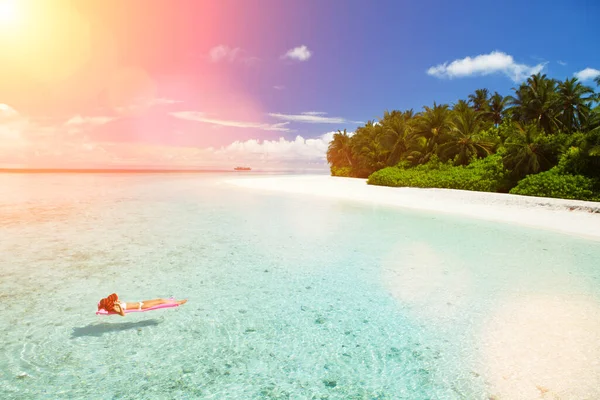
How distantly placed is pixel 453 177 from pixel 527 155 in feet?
16.7

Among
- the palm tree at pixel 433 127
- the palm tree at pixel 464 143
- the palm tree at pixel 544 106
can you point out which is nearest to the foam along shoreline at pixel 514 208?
the palm tree at pixel 464 143

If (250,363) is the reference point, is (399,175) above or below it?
above

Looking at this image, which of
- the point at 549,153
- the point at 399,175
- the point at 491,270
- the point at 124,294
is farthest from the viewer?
the point at 399,175

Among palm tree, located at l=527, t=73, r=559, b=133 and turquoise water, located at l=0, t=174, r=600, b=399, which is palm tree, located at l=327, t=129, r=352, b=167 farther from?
turquoise water, located at l=0, t=174, r=600, b=399

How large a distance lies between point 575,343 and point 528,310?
40.3 inches

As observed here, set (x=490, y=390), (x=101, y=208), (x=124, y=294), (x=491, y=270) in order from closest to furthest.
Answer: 1. (x=490, y=390)
2. (x=124, y=294)
3. (x=491, y=270)
4. (x=101, y=208)

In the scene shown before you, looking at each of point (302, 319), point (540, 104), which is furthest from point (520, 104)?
point (302, 319)

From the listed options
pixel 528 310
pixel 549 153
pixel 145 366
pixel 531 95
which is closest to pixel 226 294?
pixel 145 366

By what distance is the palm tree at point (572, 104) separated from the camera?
1363 inches

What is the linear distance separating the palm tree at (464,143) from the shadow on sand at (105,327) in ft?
102

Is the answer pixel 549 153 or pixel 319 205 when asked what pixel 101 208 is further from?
pixel 549 153

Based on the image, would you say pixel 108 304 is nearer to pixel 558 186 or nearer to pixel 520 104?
pixel 558 186

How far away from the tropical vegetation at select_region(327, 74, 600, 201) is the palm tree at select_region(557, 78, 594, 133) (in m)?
0.08

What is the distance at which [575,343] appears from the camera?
4.18 m
